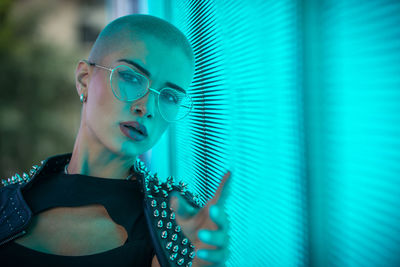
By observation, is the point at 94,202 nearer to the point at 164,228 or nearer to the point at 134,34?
the point at 164,228

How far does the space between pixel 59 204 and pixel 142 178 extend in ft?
1.12

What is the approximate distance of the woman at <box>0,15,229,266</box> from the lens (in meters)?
0.96

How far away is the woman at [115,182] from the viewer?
96cm

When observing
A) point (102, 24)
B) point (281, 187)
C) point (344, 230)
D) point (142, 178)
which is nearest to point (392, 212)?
point (344, 230)

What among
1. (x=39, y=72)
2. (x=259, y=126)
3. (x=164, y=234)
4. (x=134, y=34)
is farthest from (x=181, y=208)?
(x=39, y=72)

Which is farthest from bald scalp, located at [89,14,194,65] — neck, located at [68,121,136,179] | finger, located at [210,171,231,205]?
finger, located at [210,171,231,205]

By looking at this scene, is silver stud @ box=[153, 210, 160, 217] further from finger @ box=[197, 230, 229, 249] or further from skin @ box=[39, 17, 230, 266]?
finger @ box=[197, 230, 229, 249]

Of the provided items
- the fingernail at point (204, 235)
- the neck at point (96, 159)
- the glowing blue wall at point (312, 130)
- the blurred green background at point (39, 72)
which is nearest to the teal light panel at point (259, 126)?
the glowing blue wall at point (312, 130)

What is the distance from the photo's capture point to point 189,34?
5.23 feet

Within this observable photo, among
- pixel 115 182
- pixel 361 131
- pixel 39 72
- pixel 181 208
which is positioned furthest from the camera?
pixel 39 72

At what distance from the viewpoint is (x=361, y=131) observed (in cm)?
60

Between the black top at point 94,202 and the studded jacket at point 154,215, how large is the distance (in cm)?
4

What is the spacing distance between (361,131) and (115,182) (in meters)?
0.96

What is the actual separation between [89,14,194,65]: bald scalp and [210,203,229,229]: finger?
0.73 m
